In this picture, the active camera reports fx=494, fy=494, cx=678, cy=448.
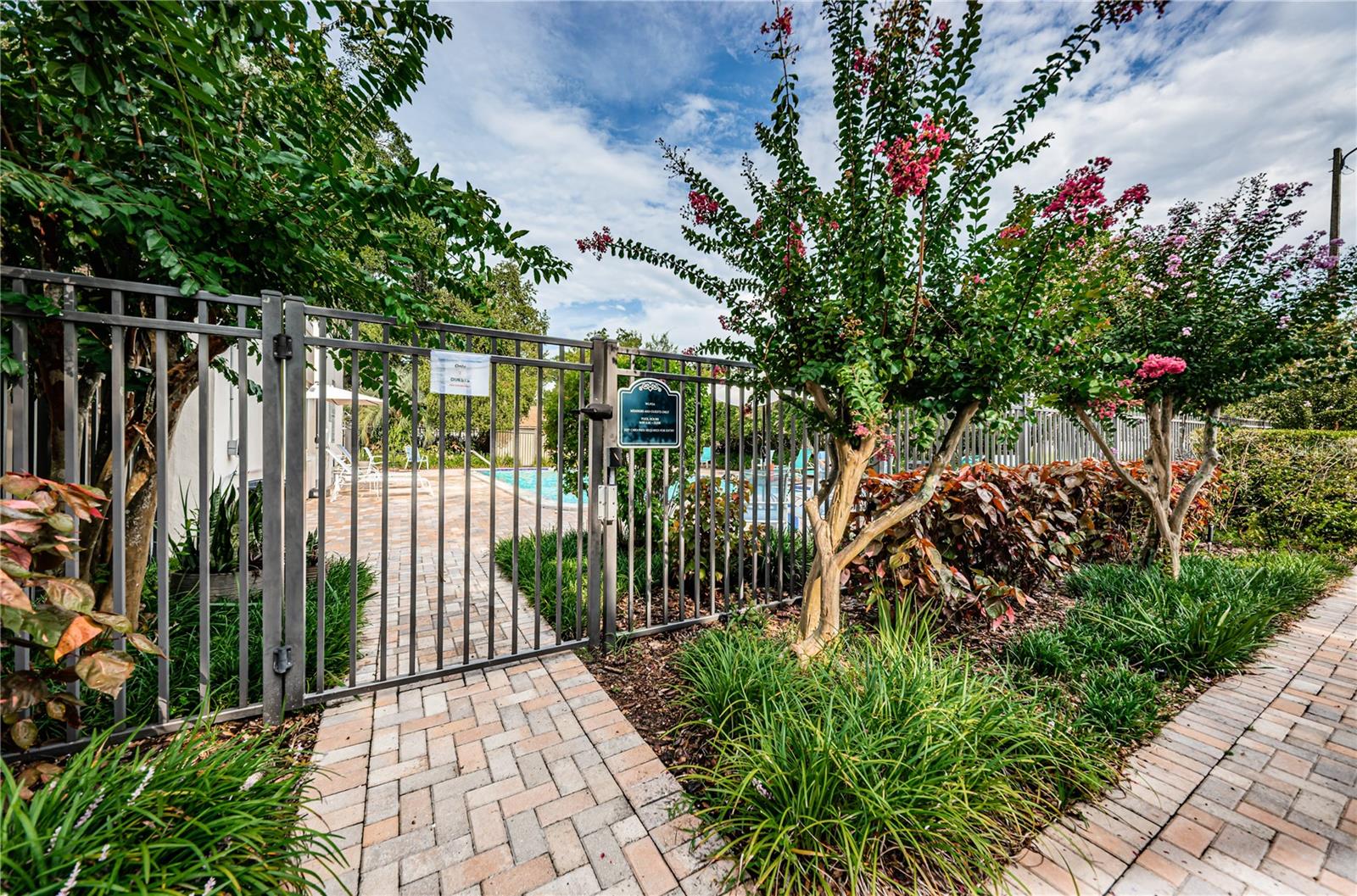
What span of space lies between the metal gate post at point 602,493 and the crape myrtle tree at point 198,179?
1.96 ft

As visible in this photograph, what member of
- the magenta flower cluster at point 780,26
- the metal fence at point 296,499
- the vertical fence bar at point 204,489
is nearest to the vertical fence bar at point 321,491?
the metal fence at point 296,499

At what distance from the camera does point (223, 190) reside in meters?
2.04

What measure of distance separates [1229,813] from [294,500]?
3.98 metres

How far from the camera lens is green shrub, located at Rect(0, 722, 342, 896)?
114 centimetres

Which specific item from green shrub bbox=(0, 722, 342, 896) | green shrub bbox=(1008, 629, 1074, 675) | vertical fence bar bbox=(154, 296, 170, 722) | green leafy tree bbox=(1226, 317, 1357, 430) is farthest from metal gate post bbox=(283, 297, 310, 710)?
green leafy tree bbox=(1226, 317, 1357, 430)

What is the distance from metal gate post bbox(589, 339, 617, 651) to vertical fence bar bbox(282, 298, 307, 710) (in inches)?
56.5

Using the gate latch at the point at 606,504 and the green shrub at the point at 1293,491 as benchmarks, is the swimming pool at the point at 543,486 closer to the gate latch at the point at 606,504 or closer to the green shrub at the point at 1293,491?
the gate latch at the point at 606,504

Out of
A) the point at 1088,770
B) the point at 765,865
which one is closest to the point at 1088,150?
the point at 1088,770

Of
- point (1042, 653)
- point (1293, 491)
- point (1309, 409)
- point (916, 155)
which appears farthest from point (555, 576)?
point (1309, 409)

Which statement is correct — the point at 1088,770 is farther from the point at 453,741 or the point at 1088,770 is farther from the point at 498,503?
the point at 498,503

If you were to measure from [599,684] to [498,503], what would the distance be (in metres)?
6.84

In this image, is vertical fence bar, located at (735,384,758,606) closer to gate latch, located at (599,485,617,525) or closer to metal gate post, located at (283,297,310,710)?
gate latch, located at (599,485,617,525)

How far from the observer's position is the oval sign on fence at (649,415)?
314cm

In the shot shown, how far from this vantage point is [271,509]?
2252 millimetres
